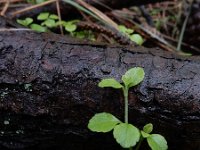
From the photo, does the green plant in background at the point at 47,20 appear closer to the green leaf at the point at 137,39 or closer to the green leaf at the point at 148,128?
the green leaf at the point at 137,39

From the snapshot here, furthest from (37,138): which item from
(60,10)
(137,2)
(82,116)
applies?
(137,2)

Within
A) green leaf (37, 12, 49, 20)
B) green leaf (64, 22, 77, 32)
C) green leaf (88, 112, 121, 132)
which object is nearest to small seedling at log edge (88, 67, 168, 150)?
green leaf (88, 112, 121, 132)

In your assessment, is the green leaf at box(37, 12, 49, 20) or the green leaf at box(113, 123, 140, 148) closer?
the green leaf at box(113, 123, 140, 148)

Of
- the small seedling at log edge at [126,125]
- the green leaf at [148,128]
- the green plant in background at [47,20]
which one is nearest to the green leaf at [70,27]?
the green plant in background at [47,20]

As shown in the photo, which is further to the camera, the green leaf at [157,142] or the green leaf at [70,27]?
the green leaf at [70,27]

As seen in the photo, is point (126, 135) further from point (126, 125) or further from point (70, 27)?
point (70, 27)

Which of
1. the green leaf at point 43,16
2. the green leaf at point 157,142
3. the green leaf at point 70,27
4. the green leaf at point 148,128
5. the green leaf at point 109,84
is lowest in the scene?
the green leaf at point 157,142

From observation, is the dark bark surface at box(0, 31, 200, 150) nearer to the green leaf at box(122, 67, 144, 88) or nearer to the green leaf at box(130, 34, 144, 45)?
the green leaf at box(122, 67, 144, 88)

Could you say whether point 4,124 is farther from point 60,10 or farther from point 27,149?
point 60,10

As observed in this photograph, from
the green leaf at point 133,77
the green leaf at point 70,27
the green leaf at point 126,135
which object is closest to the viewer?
the green leaf at point 126,135
